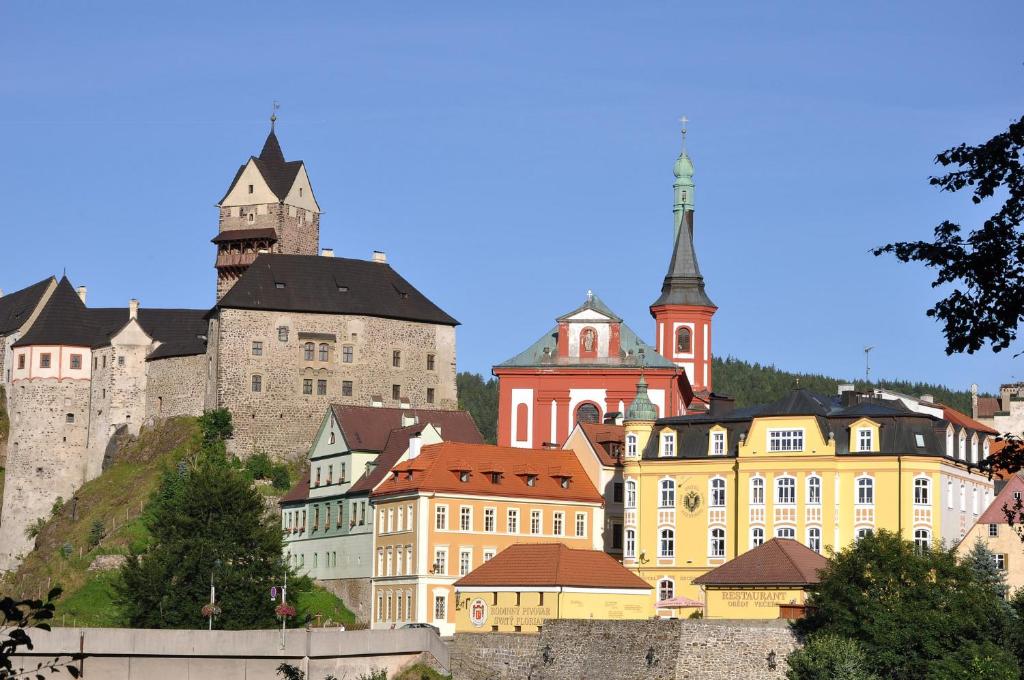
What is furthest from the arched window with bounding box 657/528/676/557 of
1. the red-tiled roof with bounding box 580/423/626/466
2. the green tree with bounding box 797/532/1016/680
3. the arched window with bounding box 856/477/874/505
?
the green tree with bounding box 797/532/1016/680

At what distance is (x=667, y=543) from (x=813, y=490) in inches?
232

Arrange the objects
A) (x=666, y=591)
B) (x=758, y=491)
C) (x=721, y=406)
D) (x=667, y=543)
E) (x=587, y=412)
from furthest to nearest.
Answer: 1. (x=587, y=412)
2. (x=721, y=406)
3. (x=667, y=543)
4. (x=666, y=591)
5. (x=758, y=491)

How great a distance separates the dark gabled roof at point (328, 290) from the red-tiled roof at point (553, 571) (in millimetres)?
43613

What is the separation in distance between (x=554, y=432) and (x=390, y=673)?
102 ft

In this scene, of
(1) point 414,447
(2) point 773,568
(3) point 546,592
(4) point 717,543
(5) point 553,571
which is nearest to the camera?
(2) point 773,568

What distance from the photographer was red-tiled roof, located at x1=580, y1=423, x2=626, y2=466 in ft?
257

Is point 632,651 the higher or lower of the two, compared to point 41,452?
lower

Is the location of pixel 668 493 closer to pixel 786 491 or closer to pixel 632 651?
pixel 786 491

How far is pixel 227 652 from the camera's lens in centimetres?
5528

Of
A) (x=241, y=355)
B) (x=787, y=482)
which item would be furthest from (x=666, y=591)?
(x=241, y=355)

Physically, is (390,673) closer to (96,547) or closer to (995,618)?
(995,618)

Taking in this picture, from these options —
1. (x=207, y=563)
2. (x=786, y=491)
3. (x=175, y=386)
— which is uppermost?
(x=175, y=386)

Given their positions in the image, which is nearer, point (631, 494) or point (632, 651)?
point (632, 651)

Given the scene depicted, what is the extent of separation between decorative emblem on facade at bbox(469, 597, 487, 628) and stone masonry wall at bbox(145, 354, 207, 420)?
150ft
